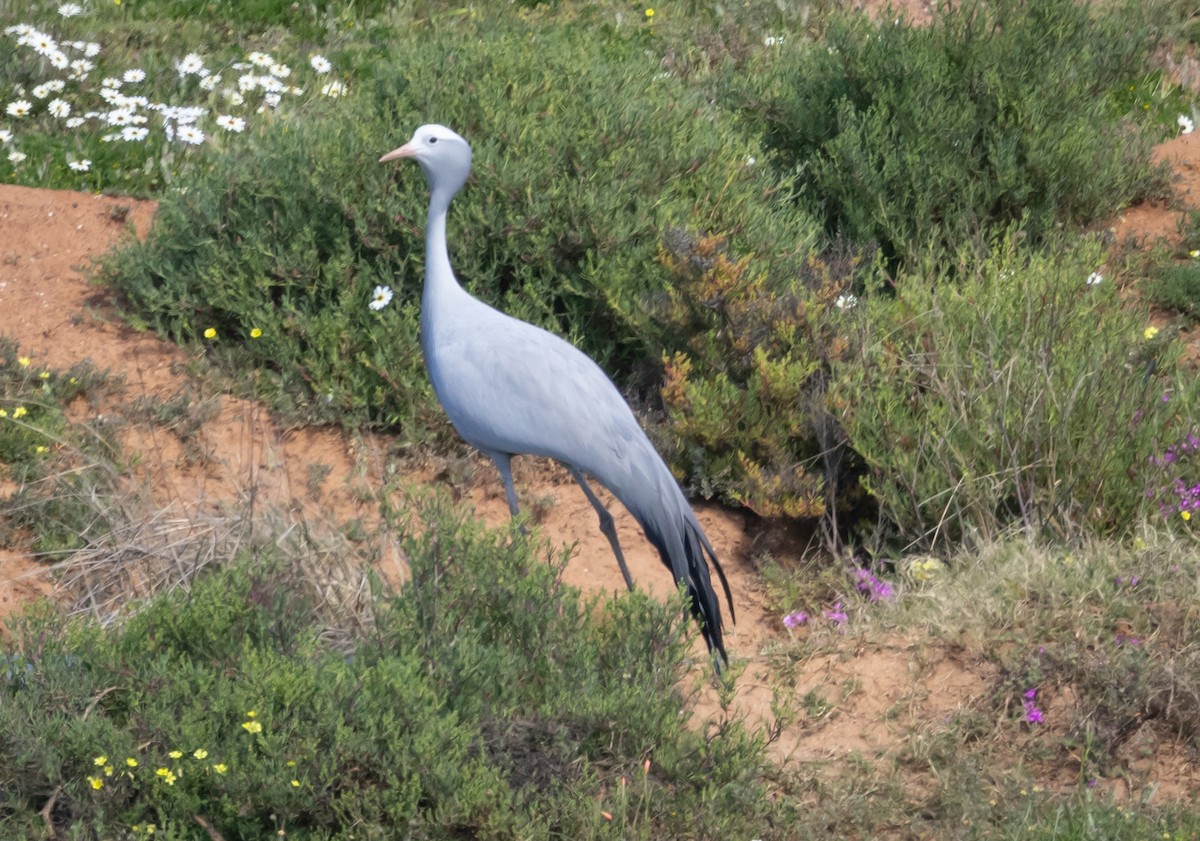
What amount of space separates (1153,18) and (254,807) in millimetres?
8283

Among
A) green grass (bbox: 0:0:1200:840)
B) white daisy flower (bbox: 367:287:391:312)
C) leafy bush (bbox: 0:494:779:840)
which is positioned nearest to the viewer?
leafy bush (bbox: 0:494:779:840)

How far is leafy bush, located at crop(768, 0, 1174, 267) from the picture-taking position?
23.9 feet

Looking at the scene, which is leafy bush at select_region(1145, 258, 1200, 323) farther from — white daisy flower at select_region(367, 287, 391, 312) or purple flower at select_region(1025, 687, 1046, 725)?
white daisy flower at select_region(367, 287, 391, 312)

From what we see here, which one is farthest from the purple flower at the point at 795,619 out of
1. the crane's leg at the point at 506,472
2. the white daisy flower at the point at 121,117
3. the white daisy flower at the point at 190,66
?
the white daisy flower at the point at 190,66

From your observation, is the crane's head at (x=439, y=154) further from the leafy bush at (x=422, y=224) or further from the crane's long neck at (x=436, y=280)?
the leafy bush at (x=422, y=224)

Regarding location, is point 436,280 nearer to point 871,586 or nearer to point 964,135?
point 871,586

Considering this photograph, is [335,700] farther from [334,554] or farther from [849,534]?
[849,534]

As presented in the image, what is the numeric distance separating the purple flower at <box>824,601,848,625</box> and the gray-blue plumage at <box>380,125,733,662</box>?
0.50m

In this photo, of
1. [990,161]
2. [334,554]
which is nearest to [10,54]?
[334,554]

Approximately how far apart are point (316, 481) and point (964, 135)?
11.7ft

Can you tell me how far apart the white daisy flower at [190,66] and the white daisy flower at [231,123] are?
691 millimetres

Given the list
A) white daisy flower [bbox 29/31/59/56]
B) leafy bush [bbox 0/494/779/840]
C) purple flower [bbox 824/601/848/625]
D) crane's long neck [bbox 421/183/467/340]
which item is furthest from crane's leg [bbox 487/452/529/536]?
white daisy flower [bbox 29/31/59/56]

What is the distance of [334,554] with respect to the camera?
520 cm

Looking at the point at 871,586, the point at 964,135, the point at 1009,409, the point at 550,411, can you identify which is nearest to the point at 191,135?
the point at 550,411
